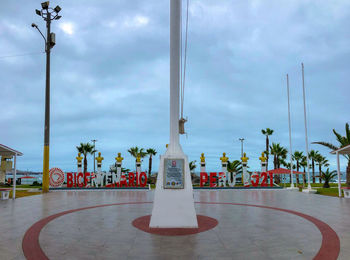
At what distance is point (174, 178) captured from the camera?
28.1ft

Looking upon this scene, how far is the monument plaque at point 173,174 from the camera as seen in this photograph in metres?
8.50

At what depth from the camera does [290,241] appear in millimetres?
6699

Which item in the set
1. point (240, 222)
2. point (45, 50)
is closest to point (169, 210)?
point (240, 222)

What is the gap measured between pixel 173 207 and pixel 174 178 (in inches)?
33.6

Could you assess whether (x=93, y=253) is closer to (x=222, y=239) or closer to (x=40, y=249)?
(x=40, y=249)

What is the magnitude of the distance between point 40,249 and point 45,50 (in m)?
21.5

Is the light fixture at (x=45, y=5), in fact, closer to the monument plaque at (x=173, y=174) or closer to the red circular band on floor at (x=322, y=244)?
the red circular band on floor at (x=322, y=244)

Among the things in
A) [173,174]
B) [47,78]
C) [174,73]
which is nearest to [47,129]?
[47,78]

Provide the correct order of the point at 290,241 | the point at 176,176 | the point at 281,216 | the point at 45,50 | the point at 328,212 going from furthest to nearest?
1. the point at 45,50
2. the point at 328,212
3. the point at 281,216
4. the point at 176,176
5. the point at 290,241

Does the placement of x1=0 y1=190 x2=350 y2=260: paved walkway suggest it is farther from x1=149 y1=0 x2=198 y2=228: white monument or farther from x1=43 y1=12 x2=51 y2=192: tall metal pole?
x1=43 y1=12 x2=51 y2=192: tall metal pole

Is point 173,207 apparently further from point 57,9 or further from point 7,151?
point 57,9

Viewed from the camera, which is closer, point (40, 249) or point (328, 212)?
point (40, 249)

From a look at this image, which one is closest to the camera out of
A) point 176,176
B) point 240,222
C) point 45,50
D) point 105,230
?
point 105,230

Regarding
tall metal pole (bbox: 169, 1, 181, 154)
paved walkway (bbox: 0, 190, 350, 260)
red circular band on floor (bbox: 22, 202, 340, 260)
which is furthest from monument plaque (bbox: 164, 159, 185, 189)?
red circular band on floor (bbox: 22, 202, 340, 260)
